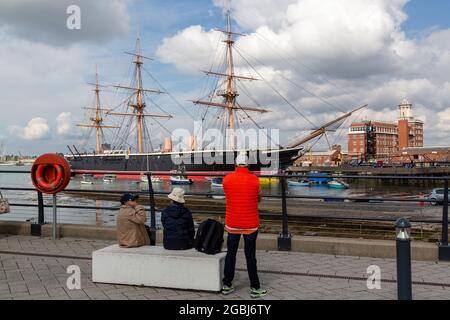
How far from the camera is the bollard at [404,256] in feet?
14.8

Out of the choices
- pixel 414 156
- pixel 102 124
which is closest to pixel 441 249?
pixel 102 124

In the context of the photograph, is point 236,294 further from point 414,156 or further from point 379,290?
point 414,156

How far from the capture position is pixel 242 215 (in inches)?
217

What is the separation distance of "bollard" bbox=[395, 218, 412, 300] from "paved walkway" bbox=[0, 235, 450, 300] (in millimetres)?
974

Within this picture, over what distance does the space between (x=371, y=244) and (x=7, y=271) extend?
568cm

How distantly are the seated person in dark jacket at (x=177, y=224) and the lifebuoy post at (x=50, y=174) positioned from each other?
3529 mm

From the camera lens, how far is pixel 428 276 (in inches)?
255

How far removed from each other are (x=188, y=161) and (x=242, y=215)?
269ft

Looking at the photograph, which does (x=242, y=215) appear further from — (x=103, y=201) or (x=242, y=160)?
(x=103, y=201)

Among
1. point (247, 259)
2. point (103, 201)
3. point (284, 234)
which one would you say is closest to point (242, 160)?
point (247, 259)

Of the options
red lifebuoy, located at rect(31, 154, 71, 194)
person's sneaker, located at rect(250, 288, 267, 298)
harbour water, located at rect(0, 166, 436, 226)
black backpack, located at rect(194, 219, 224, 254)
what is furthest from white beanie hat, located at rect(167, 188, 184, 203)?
red lifebuoy, located at rect(31, 154, 71, 194)

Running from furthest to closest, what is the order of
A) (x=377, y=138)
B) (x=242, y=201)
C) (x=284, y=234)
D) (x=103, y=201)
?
(x=377, y=138) → (x=103, y=201) → (x=284, y=234) → (x=242, y=201)

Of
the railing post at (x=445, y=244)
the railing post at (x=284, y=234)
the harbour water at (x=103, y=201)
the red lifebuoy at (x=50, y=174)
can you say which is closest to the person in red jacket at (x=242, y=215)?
the harbour water at (x=103, y=201)

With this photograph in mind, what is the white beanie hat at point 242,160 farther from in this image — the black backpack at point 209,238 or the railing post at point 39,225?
the railing post at point 39,225
